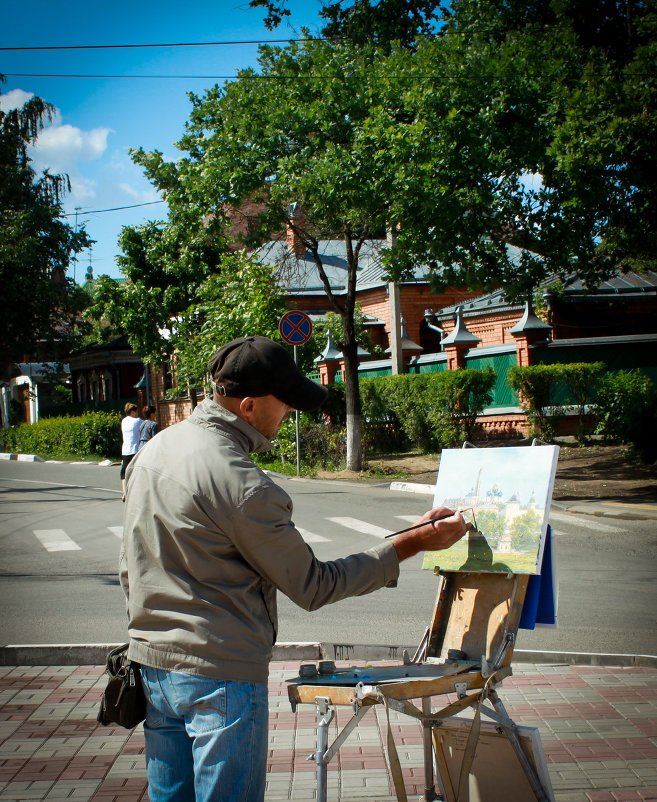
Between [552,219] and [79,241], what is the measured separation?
90.5 feet

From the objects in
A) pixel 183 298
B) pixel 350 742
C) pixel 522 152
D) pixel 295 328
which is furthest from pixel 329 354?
pixel 350 742

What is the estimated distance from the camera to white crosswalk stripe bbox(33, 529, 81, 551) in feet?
38.1

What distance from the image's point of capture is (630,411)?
56.0 feet

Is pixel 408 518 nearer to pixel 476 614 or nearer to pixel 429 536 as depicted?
pixel 476 614

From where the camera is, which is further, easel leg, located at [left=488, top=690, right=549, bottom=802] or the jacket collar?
easel leg, located at [left=488, top=690, right=549, bottom=802]

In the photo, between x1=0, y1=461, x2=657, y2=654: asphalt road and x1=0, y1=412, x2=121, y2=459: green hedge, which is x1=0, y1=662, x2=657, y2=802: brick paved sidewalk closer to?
x1=0, y1=461, x2=657, y2=654: asphalt road

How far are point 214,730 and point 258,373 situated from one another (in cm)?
100

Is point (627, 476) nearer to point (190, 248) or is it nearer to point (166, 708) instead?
point (166, 708)

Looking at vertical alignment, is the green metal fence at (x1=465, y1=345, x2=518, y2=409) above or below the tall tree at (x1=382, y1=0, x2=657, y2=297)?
below

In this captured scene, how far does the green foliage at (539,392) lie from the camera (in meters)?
21.3

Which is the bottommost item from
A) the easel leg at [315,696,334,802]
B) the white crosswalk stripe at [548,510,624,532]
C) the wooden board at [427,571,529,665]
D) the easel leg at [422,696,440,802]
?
the white crosswalk stripe at [548,510,624,532]

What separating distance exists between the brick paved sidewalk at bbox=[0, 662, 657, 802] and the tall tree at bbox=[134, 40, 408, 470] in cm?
1090

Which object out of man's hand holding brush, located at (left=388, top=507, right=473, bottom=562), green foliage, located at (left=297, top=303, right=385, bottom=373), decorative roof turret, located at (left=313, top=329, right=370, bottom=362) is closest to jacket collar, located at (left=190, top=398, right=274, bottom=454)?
man's hand holding brush, located at (left=388, top=507, right=473, bottom=562)

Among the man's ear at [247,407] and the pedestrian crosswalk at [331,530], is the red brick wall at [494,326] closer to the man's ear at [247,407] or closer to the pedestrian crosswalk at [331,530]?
the pedestrian crosswalk at [331,530]
